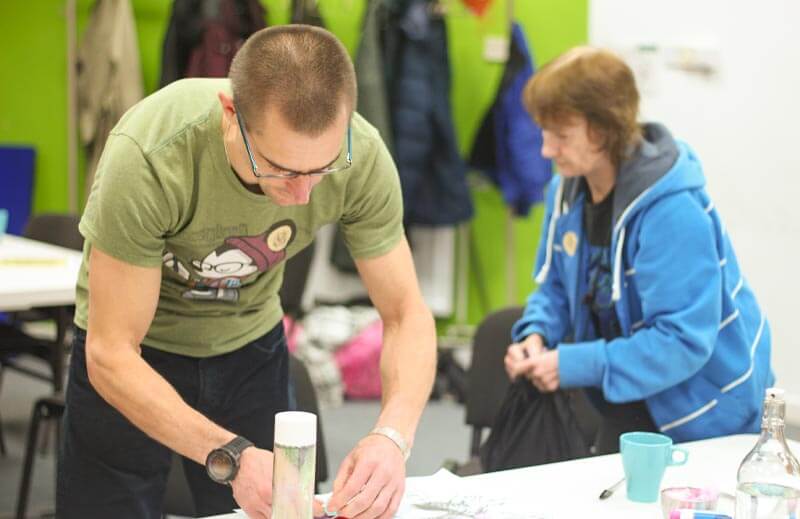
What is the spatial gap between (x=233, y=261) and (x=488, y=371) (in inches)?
44.7

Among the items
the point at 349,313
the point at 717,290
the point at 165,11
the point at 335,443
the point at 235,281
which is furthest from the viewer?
the point at 165,11

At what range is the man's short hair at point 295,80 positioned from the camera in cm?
162

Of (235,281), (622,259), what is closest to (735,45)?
(622,259)

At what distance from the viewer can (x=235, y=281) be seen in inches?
80.4

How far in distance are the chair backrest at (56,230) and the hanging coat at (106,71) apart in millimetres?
1532

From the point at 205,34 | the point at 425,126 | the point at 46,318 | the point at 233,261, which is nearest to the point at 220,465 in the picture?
the point at 233,261

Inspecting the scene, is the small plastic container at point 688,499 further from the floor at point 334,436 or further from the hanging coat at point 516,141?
the hanging coat at point 516,141

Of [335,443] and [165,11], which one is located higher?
[165,11]

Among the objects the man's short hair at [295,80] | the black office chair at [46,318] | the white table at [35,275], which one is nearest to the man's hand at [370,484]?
the man's short hair at [295,80]

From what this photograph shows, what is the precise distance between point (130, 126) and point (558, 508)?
0.88m

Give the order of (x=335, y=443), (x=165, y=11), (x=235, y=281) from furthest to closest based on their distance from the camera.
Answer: (x=165, y=11) < (x=335, y=443) < (x=235, y=281)

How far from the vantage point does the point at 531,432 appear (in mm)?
2564

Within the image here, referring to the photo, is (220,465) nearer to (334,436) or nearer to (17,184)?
(334,436)

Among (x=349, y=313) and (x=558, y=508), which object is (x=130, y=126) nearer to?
(x=558, y=508)
